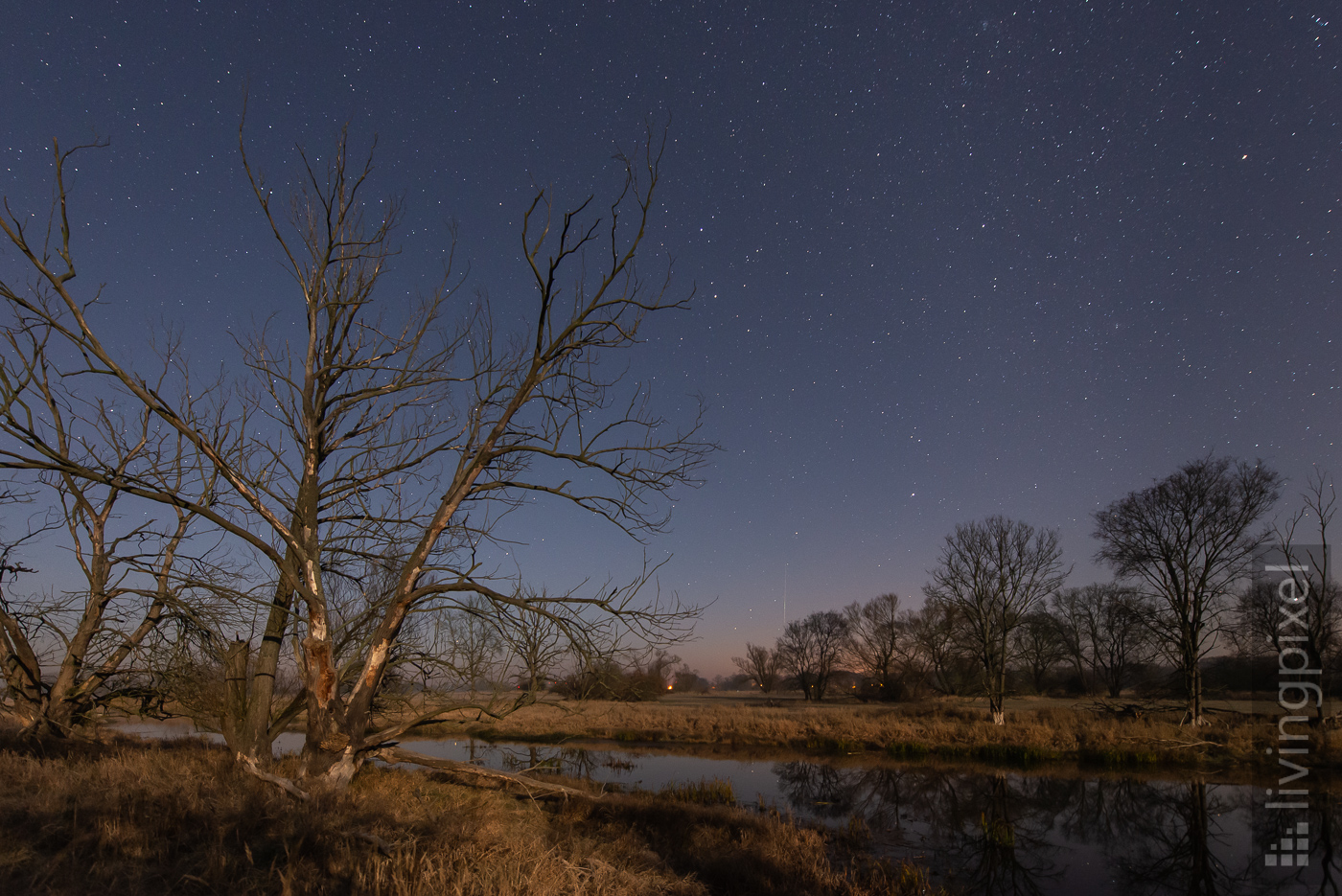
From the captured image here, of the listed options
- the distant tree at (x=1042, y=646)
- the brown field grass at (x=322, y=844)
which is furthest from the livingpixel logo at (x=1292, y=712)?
the distant tree at (x=1042, y=646)

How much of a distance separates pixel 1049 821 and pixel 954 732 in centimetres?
1220

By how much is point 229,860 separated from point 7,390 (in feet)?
19.4

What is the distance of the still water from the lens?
1215 cm

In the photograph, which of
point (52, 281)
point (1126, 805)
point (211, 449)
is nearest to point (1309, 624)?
point (1126, 805)

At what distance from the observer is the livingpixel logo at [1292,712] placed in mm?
14422

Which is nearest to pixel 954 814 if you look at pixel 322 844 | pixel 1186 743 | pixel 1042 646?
pixel 1186 743

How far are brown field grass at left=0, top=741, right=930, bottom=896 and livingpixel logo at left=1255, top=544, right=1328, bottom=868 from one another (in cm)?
1054

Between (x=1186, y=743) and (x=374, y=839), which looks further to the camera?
(x=1186, y=743)

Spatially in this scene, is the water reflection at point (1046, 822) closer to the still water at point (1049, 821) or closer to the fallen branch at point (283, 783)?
the still water at point (1049, 821)

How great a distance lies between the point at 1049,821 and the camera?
643 inches

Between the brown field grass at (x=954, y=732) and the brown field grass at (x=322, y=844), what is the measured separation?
5093mm

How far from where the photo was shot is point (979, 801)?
18453 mm

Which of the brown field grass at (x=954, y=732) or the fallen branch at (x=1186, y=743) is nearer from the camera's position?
the fallen branch at (x=1186, y=743)

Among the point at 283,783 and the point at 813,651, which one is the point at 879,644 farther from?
the point at 283,783
